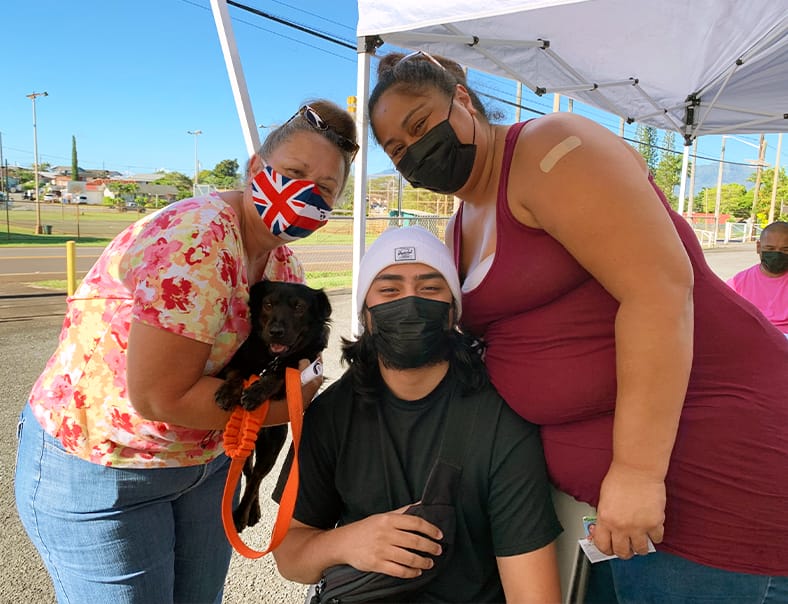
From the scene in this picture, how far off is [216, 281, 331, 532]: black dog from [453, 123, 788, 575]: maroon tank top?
3.33 ft

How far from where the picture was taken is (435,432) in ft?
5.67

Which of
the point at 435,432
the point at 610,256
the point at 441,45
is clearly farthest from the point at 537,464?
the point at 441,45

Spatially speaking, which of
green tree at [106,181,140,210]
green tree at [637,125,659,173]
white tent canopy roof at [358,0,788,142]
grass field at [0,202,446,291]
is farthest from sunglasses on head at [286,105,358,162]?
green tree at [106,181,140,210]

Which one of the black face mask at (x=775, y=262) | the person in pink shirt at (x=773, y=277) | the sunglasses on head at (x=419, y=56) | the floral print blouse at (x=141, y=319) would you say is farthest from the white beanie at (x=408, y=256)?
the black face mask at (x=775, y=262)

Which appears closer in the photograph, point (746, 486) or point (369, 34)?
point (746, 486)

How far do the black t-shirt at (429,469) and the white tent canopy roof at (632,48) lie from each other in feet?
9.54

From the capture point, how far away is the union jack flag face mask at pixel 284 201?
1775 mm

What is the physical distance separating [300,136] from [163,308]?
0.77 meters

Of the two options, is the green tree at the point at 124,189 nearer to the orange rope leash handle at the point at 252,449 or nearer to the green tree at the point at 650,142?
the green tree at the point at 650,142

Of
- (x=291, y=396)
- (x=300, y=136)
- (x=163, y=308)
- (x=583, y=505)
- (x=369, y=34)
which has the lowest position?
(x=583, y=505)

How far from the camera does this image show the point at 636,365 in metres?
1.22

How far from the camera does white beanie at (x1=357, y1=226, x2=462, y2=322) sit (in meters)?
1.73

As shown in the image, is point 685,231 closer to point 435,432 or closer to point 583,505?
point 583,505

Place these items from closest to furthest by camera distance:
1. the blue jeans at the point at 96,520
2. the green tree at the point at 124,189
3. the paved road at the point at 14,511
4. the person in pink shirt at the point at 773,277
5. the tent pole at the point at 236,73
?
the blue jeans at the point at 96,520 < the paved road at the point at 14,511 < the tent pole at the point at 236,73 < the person in pink shirt at the point at 773,277 < the green tree at the point at 124,189
